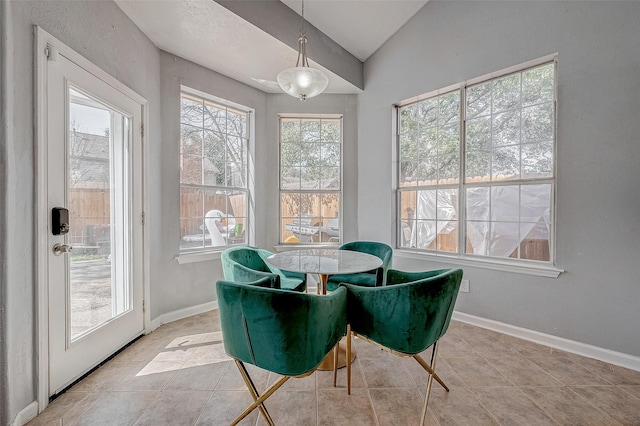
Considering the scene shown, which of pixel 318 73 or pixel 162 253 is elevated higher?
pixel 318 73

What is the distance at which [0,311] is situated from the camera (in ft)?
4.49

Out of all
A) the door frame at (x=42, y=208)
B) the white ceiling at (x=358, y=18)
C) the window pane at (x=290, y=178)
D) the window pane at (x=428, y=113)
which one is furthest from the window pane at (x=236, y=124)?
the window pane at (x=428, y=113)

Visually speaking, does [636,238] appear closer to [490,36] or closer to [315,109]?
[490,36]

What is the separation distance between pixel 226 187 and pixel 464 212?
278 centimetres

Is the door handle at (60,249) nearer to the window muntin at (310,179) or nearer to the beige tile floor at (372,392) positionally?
the beige tile floor at (372,392)

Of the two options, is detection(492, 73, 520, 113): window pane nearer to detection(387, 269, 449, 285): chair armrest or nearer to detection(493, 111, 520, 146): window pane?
detection(493, 111, 520, 146): window pane

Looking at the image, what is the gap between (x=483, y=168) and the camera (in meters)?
2.80

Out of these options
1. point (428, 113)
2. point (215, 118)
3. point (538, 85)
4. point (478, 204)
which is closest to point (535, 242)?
point (478, 204)

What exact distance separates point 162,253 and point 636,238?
403 cm

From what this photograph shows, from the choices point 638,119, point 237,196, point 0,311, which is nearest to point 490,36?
point 638,119

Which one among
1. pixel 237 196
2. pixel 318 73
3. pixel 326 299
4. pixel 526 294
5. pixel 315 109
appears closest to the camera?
pixel 326 299

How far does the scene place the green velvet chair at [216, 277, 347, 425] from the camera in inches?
46.8

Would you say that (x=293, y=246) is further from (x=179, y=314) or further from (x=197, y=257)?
(x=179, y=314)

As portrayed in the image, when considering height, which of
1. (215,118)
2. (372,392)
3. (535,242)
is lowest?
(372,392)
